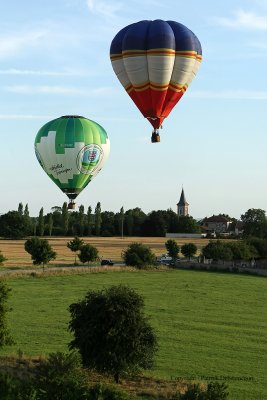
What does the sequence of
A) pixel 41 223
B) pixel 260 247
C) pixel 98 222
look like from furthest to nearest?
pixel 98 222 < pixel 41 223 < pixel 260 247

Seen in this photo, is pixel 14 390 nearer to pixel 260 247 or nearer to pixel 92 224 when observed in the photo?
pixel 260 247

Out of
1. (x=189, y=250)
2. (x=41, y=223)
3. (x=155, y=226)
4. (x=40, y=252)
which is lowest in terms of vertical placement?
(x=40, y=252)

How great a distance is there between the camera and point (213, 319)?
45.8 m

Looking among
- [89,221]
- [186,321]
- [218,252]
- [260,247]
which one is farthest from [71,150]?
[89,221]

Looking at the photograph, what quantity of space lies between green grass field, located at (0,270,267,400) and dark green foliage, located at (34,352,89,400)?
6.73 m

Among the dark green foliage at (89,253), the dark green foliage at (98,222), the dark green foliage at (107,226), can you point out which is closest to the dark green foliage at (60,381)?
the dark green foliage at (89,253)

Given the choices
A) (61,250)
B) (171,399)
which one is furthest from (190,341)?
(61,250)

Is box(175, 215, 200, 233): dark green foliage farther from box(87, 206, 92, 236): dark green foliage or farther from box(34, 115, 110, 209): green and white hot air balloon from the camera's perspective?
box(34, 115, 110, 209): green and white hot air balloon

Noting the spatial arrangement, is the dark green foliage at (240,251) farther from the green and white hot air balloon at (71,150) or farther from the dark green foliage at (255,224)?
the green and white hot air balloon at (71,150)

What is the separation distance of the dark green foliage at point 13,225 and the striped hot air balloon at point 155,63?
404 feet

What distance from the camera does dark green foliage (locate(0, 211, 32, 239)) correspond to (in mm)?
162125

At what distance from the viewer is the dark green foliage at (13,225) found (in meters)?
162

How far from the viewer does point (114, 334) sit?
26812 millimetres

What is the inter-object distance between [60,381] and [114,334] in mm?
4524
